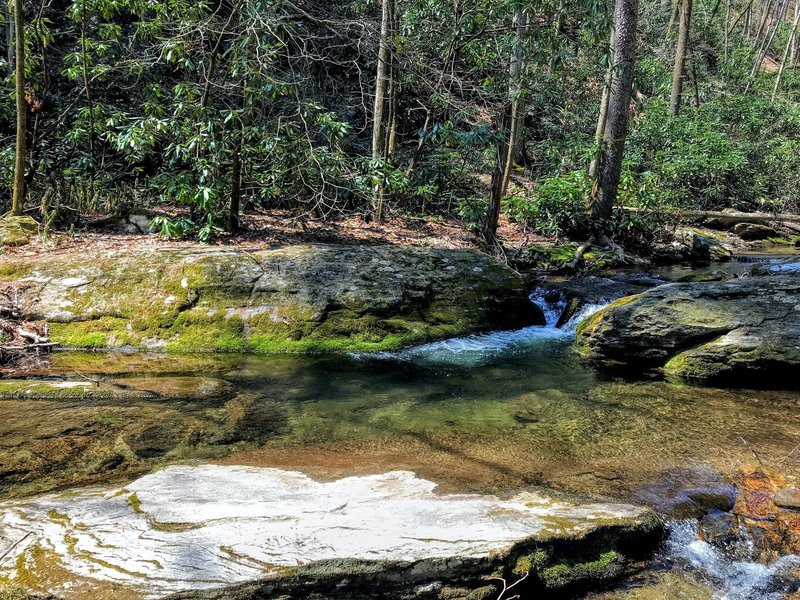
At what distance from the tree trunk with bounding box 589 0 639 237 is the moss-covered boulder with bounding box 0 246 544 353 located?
18.4ft

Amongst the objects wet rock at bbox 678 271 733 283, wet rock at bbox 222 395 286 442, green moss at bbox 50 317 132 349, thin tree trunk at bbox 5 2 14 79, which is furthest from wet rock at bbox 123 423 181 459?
thin tree trunk at bbox 5 2 14 79

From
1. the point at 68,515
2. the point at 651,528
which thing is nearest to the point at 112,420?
the point at 68,515

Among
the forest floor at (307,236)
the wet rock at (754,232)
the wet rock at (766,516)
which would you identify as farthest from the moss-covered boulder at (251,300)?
the wet rock at (754,232)

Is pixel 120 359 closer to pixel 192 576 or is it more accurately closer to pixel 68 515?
pixel 68 515

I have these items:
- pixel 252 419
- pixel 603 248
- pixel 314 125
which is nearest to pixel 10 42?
pixel 314 125

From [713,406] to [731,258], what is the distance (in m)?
8.18

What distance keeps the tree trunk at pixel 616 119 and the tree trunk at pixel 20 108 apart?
9.59m

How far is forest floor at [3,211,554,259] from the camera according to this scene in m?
8.43

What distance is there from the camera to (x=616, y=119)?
11.8m

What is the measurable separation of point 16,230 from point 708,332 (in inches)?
369

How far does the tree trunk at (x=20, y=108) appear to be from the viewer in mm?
7699

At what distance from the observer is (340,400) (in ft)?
17.4

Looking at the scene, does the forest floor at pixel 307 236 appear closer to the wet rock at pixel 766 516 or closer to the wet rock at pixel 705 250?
the wet rock at pixel 705 250

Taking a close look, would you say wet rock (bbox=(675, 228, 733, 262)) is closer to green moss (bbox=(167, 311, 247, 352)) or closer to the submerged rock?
the submerged rock
